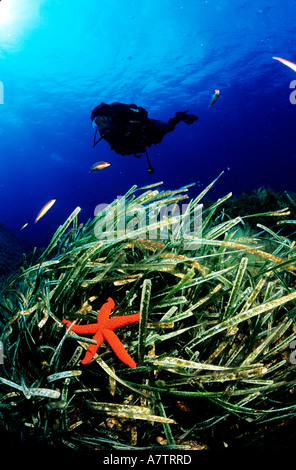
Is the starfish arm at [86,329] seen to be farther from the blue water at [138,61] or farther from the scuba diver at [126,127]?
the blue water at [138,61]

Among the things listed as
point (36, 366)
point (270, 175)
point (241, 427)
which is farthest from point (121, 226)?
point (270, 175)

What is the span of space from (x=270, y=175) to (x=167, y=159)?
38547 millimetres

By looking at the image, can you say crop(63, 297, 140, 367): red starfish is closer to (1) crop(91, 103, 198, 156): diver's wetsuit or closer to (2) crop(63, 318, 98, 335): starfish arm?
(2) crop(63, 318, 98, 335): starfish arm

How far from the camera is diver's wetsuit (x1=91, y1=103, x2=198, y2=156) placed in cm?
770

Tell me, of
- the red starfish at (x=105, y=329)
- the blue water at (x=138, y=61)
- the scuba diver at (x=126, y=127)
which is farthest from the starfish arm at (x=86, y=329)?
the blue water at (x=138, y=61)

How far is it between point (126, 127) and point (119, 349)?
322 inches

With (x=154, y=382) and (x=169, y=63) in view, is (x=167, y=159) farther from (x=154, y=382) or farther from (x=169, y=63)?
(x=154, y=382)

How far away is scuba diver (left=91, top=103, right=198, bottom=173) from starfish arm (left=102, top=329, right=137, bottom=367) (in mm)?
7424

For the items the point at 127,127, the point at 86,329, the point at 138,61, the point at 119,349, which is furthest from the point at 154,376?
the point at 138,61

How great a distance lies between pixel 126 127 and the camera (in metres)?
8.04

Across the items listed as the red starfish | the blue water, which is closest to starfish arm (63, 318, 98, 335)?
the red starfish

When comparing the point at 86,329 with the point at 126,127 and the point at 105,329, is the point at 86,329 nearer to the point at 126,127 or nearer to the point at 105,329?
the point at 105,329

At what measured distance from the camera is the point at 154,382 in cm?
124

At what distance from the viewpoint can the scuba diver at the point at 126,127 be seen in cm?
768
